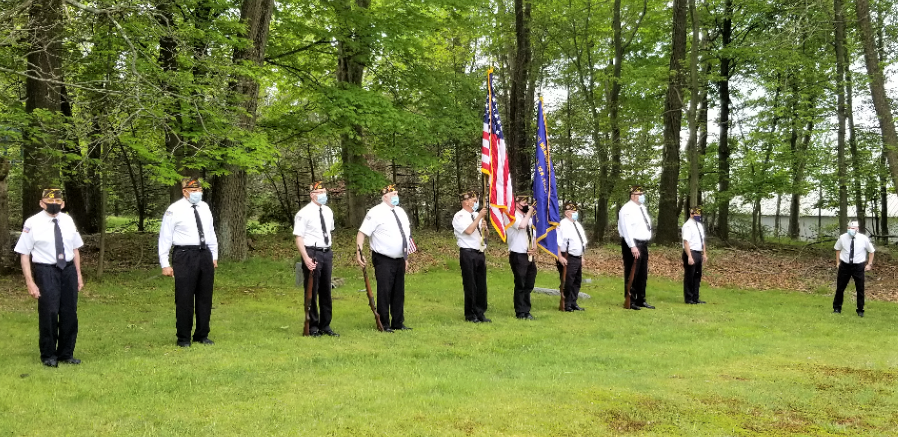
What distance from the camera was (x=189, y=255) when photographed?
26.5 feet

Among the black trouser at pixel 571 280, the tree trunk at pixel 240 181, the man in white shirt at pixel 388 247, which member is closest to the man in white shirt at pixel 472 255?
the man in white shirt at pixel 388 247

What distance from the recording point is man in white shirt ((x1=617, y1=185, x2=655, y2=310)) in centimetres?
1216

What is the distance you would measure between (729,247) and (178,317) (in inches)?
831

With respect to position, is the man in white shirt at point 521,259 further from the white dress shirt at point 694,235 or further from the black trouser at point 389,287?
the white dress shirt at point 694,235

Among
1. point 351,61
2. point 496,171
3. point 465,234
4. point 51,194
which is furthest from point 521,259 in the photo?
point 351,61

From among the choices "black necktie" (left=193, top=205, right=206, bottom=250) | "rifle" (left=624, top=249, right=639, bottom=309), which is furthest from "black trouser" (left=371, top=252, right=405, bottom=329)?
"rifle" (left=624, top=249, right=639, bottom=309)

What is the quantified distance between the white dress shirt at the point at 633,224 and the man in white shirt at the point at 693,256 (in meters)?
1.48

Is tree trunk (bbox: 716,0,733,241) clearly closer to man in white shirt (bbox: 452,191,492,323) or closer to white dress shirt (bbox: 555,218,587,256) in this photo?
white dress shirt (bbox: 555,218,587,256)

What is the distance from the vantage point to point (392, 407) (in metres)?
5.32

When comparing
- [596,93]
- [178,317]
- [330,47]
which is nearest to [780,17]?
[596,93]

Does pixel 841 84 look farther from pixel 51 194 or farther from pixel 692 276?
pixel 51 194

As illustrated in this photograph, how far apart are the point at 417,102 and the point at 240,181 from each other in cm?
654

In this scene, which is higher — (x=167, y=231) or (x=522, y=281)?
(x=167, y=231)

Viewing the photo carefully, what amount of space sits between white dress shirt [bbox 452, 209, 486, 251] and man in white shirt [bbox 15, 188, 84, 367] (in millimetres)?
5129
